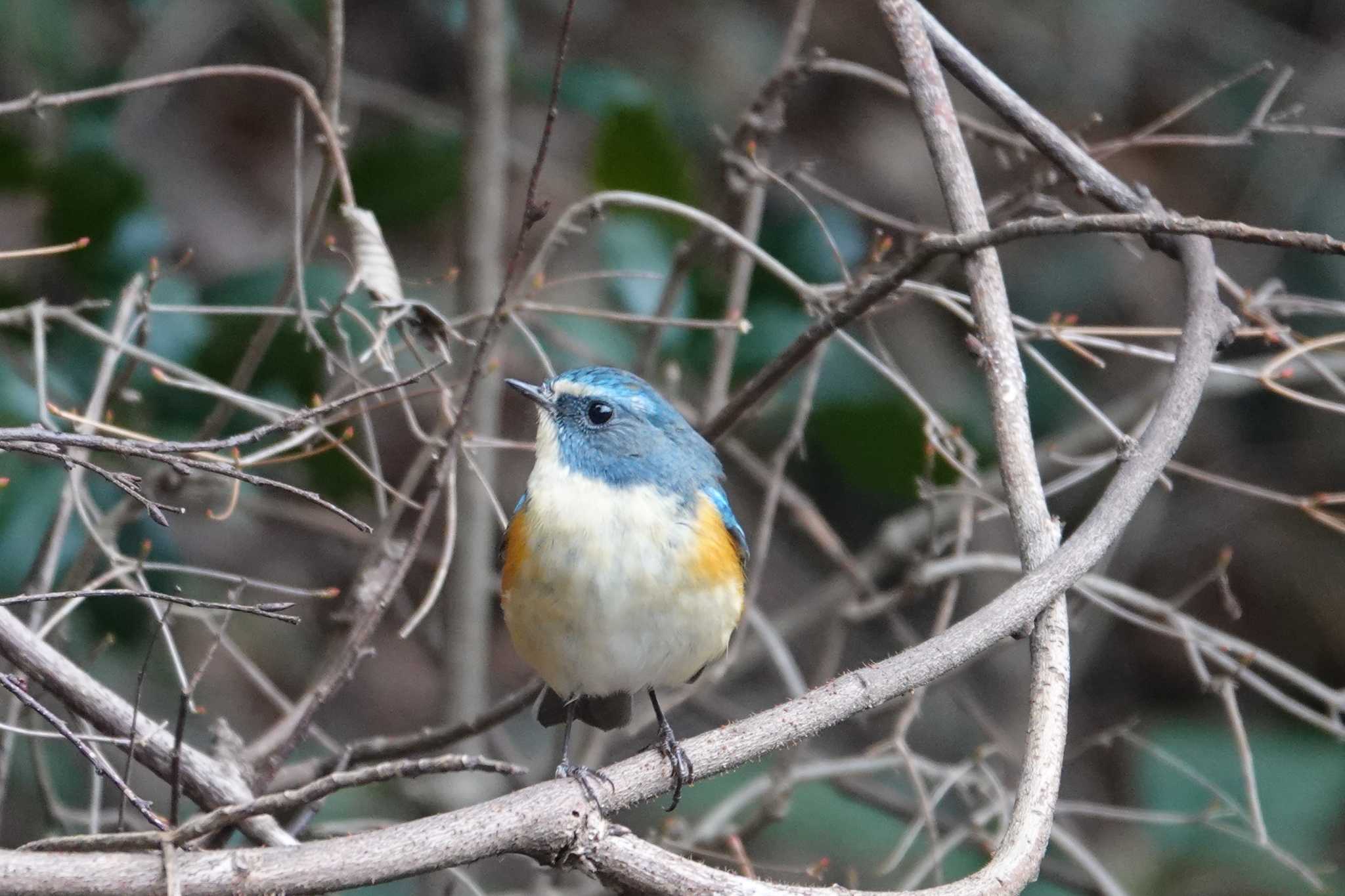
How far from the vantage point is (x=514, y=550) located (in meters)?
3.06

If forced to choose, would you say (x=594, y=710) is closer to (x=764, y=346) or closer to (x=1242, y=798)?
(x=764, y=346)

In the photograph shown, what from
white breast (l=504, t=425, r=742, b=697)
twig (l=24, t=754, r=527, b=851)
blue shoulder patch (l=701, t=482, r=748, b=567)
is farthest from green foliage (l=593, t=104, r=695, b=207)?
twig (l=24, t=754, r=527, b=851)

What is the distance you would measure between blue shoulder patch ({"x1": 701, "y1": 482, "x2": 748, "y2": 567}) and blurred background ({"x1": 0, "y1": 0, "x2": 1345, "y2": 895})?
0.73m

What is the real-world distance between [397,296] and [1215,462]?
203 inches

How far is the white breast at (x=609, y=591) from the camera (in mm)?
2900

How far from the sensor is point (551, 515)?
298cm

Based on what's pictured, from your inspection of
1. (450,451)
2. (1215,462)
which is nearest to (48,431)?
(450,451)

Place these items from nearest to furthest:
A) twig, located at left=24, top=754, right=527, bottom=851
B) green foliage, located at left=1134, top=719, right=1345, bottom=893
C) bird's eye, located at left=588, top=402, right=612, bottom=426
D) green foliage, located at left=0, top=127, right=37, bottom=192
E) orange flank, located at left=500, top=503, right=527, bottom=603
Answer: twig, located at left=24, top=754, right=527, bottom=851, orange flank, located at left=500, top=503, right=527, bottom=603, bird's eye, located at left=588, top=402, right=612, bottom=426, green foliage, located at left=0, top=127, right=37, bottom=192, green foliage, located at left=1134, top=719, right=1345, bottom=893

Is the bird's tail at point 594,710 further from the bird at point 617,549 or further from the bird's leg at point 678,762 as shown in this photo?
the bird's leg at point 678,762

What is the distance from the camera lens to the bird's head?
314cm

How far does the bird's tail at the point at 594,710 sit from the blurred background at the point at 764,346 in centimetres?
47

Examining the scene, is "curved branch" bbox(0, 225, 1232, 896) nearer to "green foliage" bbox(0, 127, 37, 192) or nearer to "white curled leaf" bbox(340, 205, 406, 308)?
"white curled leaf" bbox(340, 205, 406, 308)

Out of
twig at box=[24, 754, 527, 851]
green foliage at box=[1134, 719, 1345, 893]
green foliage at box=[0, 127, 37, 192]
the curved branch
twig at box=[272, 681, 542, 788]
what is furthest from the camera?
green foliage at box=[1134, 719, 1345, 893]

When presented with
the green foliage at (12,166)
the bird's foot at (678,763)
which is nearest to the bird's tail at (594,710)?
the bird's foot at (678,763)
